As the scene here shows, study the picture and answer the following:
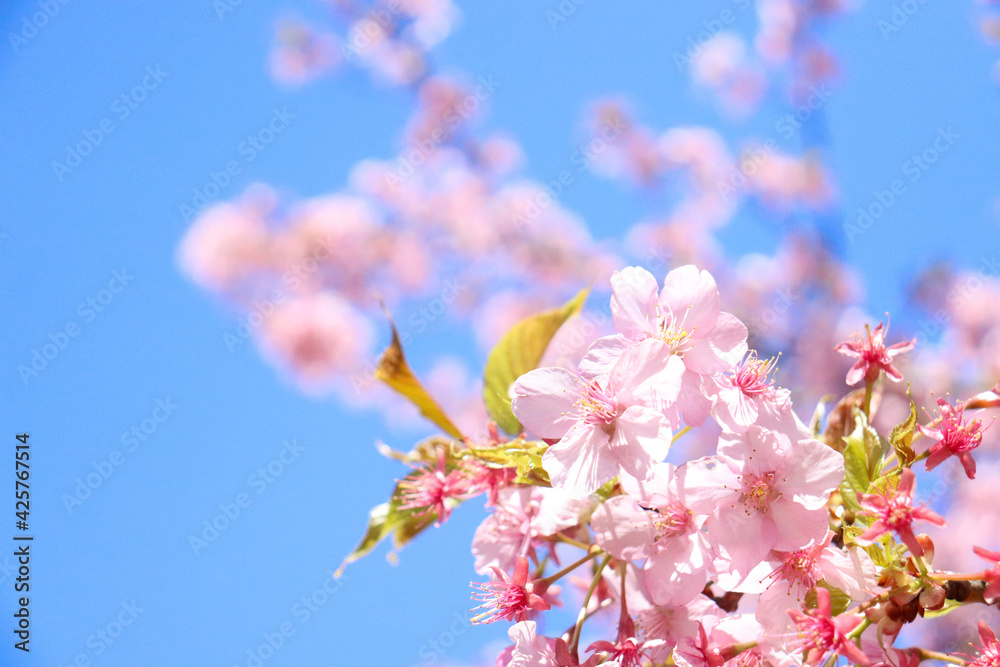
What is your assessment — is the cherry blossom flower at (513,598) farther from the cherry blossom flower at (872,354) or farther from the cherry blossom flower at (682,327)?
the cherry blossom flower at (872,354)

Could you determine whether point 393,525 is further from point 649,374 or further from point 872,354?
point 872,354

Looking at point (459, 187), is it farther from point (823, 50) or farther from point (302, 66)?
point (823, 50)

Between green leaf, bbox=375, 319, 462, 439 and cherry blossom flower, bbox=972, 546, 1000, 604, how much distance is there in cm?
64

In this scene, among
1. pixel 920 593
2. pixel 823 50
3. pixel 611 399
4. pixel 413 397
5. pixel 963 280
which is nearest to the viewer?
pixel 920 593

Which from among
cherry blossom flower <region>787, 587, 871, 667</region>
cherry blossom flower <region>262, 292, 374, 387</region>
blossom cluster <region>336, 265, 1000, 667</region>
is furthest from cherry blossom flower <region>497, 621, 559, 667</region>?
cherry blossom flower <region>262, 292, 374, 387</region>

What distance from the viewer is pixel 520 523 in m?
0.88

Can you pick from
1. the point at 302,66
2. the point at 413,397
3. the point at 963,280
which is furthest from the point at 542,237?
the point at 413,397

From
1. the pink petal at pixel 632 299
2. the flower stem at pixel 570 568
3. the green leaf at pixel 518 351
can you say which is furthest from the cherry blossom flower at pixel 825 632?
the green leaf at pixel 518 351

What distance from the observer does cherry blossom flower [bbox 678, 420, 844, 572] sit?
69cm

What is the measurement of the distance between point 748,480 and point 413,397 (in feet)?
1.70

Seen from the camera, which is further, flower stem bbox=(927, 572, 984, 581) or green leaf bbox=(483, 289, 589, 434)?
green leaf bbox=(483, 289, 589, 434)

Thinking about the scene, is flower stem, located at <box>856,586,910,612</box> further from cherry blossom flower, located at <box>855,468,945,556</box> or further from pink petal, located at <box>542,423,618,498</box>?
pink petal, located at <box>542,423,618,498</box>

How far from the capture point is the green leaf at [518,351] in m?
1.04

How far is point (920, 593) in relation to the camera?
64cm
